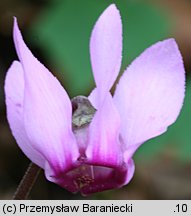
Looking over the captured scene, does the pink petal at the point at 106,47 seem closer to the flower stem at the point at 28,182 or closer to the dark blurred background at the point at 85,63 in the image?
the flower stem at the point at 28,182

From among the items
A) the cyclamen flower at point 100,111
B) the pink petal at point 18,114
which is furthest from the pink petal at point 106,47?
the pink petal at point 18,114

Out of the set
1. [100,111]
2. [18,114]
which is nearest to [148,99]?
[100,111]

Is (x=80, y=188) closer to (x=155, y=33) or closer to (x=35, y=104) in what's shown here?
(x=35, y=104)

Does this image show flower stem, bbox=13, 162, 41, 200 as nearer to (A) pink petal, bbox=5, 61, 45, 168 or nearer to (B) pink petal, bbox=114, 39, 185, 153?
(A) pink petal, bbox=5, 61, 45, 168

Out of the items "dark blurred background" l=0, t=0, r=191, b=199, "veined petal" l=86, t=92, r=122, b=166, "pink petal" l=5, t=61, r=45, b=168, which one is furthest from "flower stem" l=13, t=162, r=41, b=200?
"dark blurred background" l=0, t=0, r=191, b=199

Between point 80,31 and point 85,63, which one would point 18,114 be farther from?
point 80,31

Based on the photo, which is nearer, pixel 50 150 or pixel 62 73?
pixel 50 150

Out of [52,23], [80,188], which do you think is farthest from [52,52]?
[80,188]
